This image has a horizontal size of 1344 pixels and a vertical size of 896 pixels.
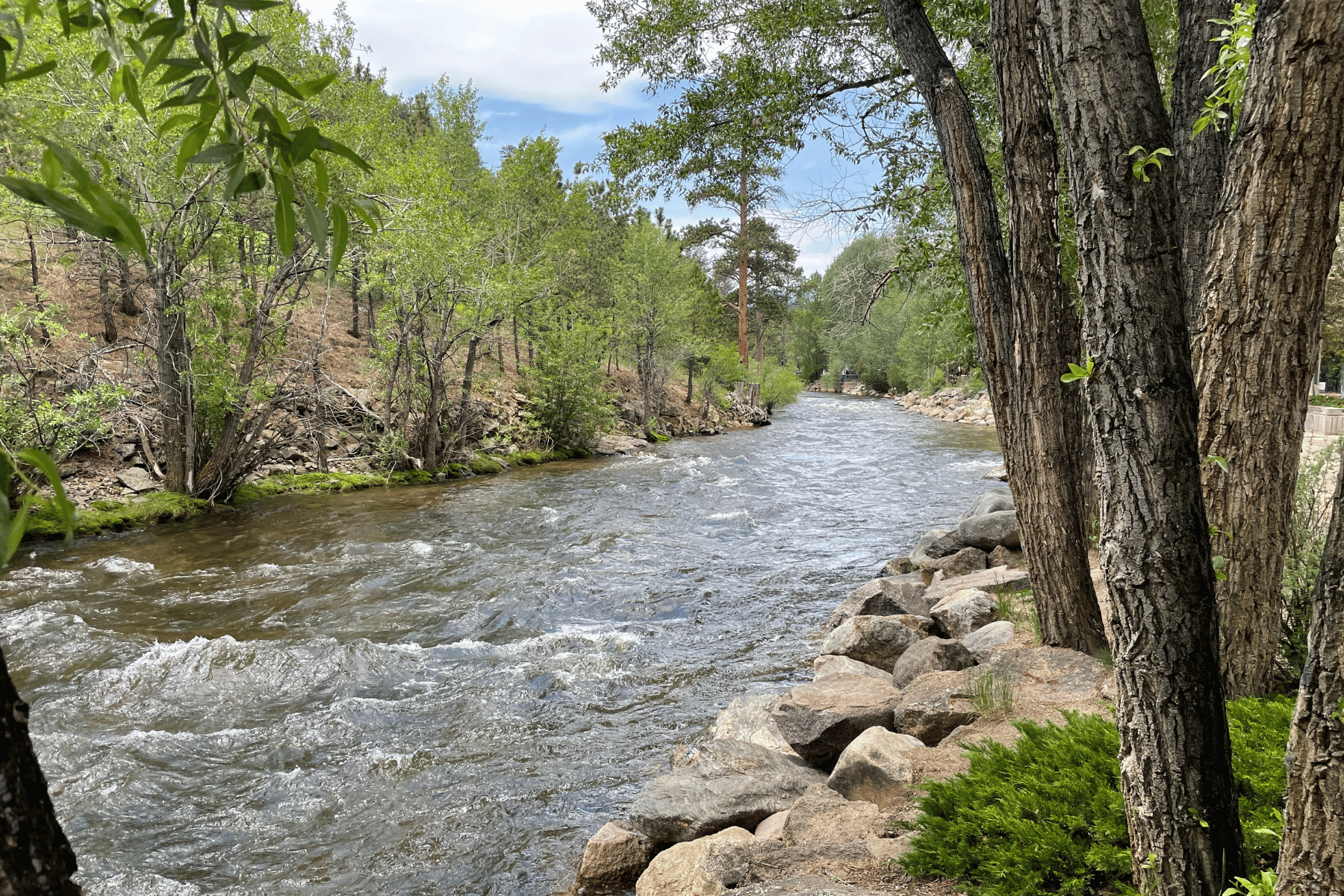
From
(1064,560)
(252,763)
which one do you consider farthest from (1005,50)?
(252,763)

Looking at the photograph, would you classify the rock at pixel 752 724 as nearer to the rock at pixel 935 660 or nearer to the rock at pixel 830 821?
the rock at pixel 935 660

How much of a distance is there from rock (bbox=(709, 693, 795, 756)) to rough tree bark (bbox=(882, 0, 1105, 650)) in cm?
154

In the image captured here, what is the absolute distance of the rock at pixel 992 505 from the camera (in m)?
10.3

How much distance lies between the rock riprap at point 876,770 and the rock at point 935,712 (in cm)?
21

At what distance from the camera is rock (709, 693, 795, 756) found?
5352mm

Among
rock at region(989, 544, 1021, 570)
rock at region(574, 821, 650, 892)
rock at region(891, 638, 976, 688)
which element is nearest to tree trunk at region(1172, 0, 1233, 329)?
rock at region(891, 638, 976, 688)

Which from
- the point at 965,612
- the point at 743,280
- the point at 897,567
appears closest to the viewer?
the point at 965,612

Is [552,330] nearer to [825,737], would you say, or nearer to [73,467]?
[73,467]

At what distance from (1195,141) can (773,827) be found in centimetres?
456

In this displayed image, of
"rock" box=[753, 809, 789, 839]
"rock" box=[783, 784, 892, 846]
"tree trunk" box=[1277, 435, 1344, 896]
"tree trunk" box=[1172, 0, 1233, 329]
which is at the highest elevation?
"tree trunk" box=[1172, 0, 1233, 329]

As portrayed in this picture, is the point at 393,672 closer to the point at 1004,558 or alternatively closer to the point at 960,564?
the point at 960,564

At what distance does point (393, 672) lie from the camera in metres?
7.09

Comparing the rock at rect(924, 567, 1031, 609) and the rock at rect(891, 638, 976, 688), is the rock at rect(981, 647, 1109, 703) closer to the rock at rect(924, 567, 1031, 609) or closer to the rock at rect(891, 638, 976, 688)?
the rock at rect(891, 638, 976, 688)

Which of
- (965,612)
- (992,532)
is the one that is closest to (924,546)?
(992,532)
